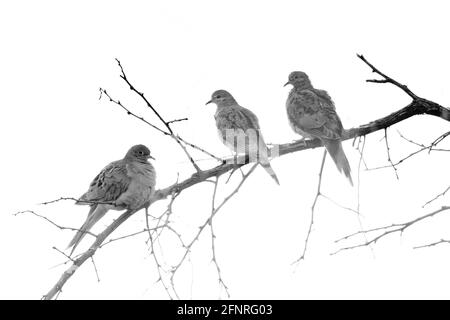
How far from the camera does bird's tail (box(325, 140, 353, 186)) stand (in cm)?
496

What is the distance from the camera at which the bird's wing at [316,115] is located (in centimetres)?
540

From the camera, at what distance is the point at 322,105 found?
6.18 m

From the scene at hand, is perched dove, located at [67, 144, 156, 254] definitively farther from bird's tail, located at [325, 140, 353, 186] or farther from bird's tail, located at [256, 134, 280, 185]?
bird's tail, located at [325, 140, 353, 186]

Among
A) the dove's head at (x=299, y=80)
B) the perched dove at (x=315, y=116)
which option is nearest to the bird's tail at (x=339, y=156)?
the perched dove at (x=315, y=116)

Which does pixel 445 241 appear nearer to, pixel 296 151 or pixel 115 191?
pixel 296 151

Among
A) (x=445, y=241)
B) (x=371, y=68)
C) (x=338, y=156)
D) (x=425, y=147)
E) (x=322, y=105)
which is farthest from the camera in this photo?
(x=322, y=105)

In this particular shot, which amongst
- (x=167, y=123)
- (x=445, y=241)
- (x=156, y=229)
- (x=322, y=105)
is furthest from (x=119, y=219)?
(x=322, y=105)

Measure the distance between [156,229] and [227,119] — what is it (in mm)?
2910

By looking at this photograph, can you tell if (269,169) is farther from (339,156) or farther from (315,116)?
(315,116)

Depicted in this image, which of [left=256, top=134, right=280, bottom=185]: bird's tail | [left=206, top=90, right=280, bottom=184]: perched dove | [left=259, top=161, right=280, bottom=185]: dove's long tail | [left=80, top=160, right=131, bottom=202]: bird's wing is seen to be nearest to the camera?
[left=256, top=134, right=280, bottom=185]: bird's tail

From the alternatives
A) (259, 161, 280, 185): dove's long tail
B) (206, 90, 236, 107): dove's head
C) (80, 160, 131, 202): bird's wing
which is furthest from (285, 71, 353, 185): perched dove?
(80, 160, 131, 202): bird's wing

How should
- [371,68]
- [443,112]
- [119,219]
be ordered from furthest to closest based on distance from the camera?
[119,219]
[443,112]
[371,68]

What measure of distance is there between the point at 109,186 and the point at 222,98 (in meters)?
1.77

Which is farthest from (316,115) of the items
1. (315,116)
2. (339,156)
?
(339,156)
